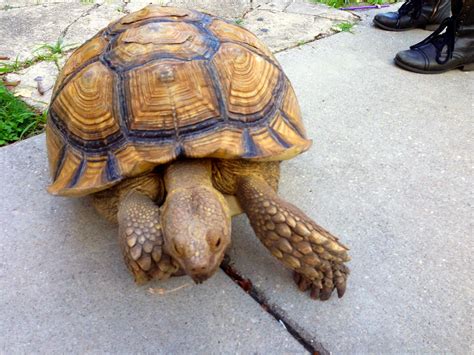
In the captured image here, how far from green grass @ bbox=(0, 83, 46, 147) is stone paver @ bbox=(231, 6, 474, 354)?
1.51 meters

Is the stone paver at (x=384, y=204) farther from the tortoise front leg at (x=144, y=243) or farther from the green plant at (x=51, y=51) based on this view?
the green plant at (x=51, y=51)

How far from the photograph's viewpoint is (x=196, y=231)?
1.37 metres

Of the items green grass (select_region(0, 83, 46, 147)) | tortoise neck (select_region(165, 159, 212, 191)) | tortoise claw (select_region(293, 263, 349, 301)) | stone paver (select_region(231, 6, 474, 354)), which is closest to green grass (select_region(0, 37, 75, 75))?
green grass (select_region(0, 83, 46, 147))

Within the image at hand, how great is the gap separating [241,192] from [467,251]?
1043 millimetres

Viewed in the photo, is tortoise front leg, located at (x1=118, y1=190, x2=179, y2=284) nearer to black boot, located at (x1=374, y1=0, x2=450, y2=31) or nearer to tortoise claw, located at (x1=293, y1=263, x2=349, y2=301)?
tortoise claw, located at (x1=293, y1=263, x2=349, y2=301)

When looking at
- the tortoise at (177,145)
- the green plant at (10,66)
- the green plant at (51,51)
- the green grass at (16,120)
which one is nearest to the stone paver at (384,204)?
the tortoise at (177,145)

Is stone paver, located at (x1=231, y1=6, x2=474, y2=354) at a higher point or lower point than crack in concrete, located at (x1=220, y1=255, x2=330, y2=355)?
higher

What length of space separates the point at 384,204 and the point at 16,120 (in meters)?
2.25

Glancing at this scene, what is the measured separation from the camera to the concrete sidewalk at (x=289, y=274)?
1.57m

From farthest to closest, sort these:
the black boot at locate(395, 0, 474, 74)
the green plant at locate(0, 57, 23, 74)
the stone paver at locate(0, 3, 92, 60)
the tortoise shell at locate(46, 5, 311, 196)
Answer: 1. the stone paver at locate(0, 3, 92, 60)
2. the black boot at locate(395, 0, 474, 74)
3. the green plant at locate(0, 57, 23, 74)
4. the tortoise shell at locate(46, 5, 311, 196)

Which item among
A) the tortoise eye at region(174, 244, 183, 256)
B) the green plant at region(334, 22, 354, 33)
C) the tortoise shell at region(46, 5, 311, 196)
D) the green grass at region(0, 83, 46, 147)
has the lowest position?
the green grass at region(0, 83, 46, 147)

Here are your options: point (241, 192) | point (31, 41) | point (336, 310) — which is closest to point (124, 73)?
point (241, 192)

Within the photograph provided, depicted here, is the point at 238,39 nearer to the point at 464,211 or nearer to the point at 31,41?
the point at 464,211

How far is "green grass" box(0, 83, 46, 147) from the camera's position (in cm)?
262
